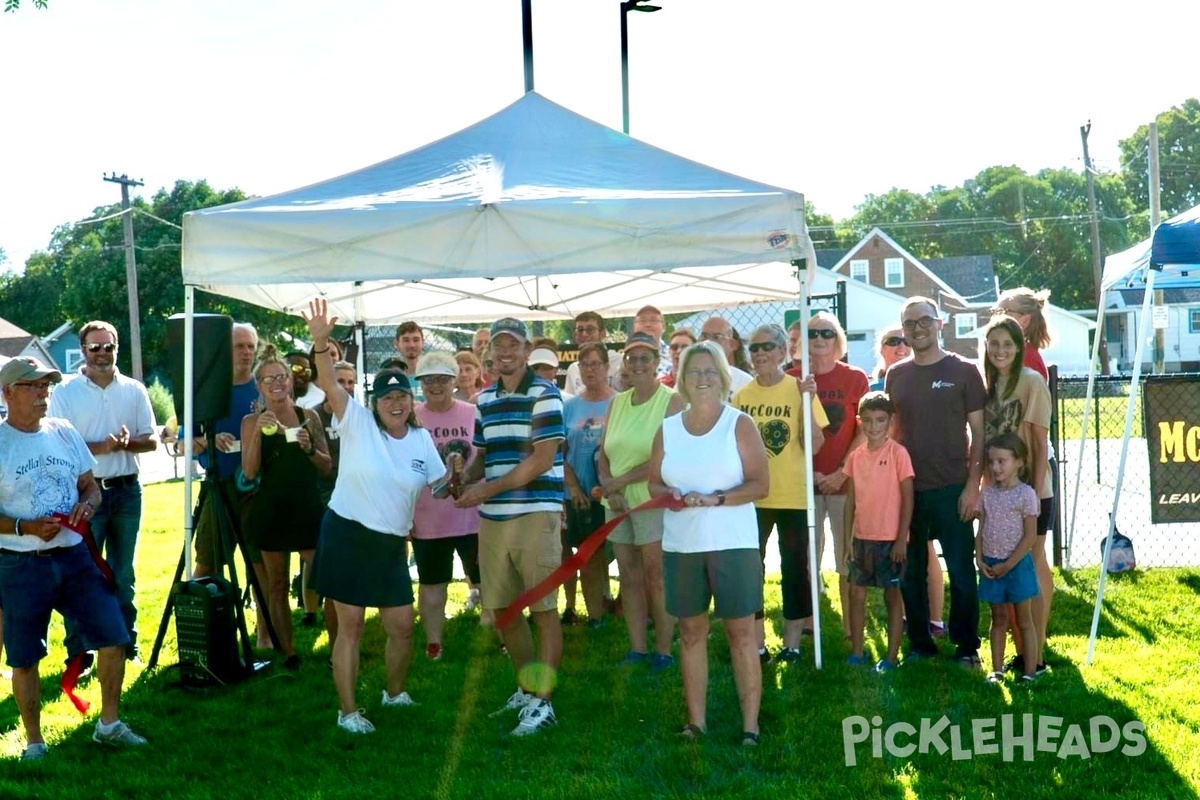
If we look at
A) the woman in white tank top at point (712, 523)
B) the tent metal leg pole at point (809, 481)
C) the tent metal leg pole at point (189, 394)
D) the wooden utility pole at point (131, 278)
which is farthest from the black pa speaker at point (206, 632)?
the wooden utility pole at point (131, 278)

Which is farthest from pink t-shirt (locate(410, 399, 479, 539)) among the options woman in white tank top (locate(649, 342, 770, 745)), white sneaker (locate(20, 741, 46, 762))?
white sneaker (locate(20, 741, 46, 762))

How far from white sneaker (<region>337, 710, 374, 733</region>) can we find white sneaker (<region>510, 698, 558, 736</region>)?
2.33 feet

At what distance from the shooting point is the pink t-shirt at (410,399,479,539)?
6164 millimetres

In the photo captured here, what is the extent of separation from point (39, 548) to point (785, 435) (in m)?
3.74

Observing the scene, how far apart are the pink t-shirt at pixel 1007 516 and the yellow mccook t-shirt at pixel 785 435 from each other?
97 cm

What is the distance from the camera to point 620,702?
5.55 metres

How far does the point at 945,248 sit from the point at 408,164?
77.8m

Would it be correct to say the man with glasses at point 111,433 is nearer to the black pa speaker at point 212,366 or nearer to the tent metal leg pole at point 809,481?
the black pa speaker at point 212,366

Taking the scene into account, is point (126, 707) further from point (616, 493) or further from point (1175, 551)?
point (1175, 551)

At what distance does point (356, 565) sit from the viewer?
5.12 m

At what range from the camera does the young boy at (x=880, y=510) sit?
5.80 meters

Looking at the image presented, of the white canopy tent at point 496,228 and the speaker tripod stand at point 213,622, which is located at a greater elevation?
the white canopy tent at point 496,228

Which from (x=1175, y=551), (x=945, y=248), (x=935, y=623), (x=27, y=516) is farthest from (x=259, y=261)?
(x=945, y=248)

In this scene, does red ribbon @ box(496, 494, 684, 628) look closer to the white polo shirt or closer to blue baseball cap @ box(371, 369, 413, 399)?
blue baseball cap @ box(371, 369, 413, 399)
